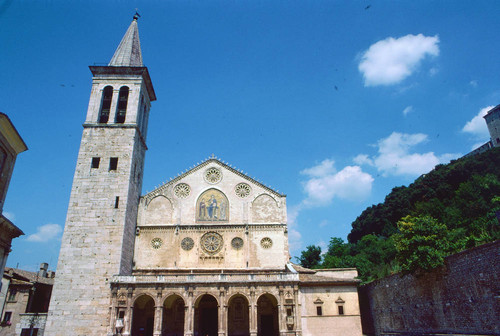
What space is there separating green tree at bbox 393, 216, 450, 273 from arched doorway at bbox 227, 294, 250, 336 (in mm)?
12415

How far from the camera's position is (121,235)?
26609mm

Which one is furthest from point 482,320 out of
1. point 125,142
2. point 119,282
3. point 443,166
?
point 443,166

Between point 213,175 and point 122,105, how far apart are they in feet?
34.2

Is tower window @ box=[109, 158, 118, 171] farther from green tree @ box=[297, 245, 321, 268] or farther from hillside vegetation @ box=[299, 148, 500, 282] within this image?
green tree @ box=[297, 245, 321, 268]

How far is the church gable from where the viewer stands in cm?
3048

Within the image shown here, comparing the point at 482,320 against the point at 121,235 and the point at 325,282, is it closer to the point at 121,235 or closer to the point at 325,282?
the point at 325,282

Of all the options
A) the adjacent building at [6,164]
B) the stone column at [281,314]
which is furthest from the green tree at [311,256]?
the adjacent building at [6,164]

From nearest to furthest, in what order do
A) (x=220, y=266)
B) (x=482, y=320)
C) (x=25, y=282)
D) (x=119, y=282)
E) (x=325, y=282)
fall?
(x=482, y=320) < (x=119, y=282) < (x=325, y=282) < (x=220, y=266) < (x=25, y=282)

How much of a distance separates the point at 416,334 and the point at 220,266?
1472 cm

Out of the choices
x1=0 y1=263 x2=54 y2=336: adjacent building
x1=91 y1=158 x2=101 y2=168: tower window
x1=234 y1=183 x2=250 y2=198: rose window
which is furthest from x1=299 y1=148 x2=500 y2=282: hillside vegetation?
x1=0 y1=263 x2=54 y2=336: adjacent building

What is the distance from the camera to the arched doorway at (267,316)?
27547 millimetres

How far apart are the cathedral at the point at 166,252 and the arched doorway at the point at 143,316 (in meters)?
0.07

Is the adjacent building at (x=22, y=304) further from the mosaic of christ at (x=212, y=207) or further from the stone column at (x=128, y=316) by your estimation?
the mosaic of christ at (x=212, y=207)

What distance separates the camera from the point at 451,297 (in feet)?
60.7
